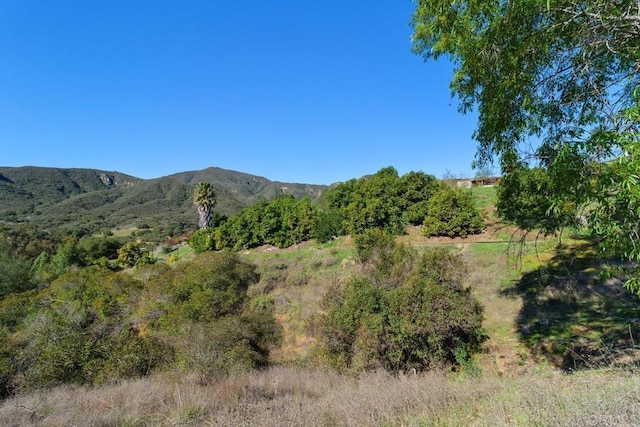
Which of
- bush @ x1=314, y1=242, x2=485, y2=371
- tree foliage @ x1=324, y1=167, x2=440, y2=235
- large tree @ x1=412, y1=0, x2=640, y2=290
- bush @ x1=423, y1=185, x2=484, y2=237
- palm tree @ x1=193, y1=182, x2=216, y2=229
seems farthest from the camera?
palm tree @ x1=193, y1=182, x2=216, y2=229

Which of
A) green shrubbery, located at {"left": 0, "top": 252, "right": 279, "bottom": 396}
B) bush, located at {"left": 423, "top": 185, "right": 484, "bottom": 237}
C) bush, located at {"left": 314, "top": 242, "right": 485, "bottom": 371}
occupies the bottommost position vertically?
green shrubbery, located at {"left": 0, "top": 252, "right": 279, "bottom": 396}

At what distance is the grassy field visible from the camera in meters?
3.69

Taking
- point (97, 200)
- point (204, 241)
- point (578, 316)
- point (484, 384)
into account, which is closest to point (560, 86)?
point (484, 384)

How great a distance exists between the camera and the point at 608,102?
347cm

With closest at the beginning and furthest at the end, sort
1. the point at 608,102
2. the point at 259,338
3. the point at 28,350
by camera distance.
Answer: the point at 608,102
the point at 28,350
the point at 259,338

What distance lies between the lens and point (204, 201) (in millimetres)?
38844

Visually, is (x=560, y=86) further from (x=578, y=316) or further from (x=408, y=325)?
(x=578, y=316)

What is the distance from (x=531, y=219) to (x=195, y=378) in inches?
390

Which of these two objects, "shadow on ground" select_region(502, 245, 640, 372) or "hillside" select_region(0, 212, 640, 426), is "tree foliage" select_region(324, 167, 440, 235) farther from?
"shadow on ground" select_region(502, 245, 640, 372)

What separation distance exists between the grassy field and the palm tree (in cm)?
2423

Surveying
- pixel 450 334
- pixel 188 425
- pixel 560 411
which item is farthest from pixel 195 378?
pixel 560 411

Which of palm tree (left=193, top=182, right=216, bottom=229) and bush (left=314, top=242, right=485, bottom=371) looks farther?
palm tree (left=193, top=182, right=216, bottom=229)

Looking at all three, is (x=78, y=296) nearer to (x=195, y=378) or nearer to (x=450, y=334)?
(x=195, y=378)

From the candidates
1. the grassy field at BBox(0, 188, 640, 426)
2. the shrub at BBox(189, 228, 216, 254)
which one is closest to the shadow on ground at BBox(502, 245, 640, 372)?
the grassy field at BBox(0, 188, 640, 426)
